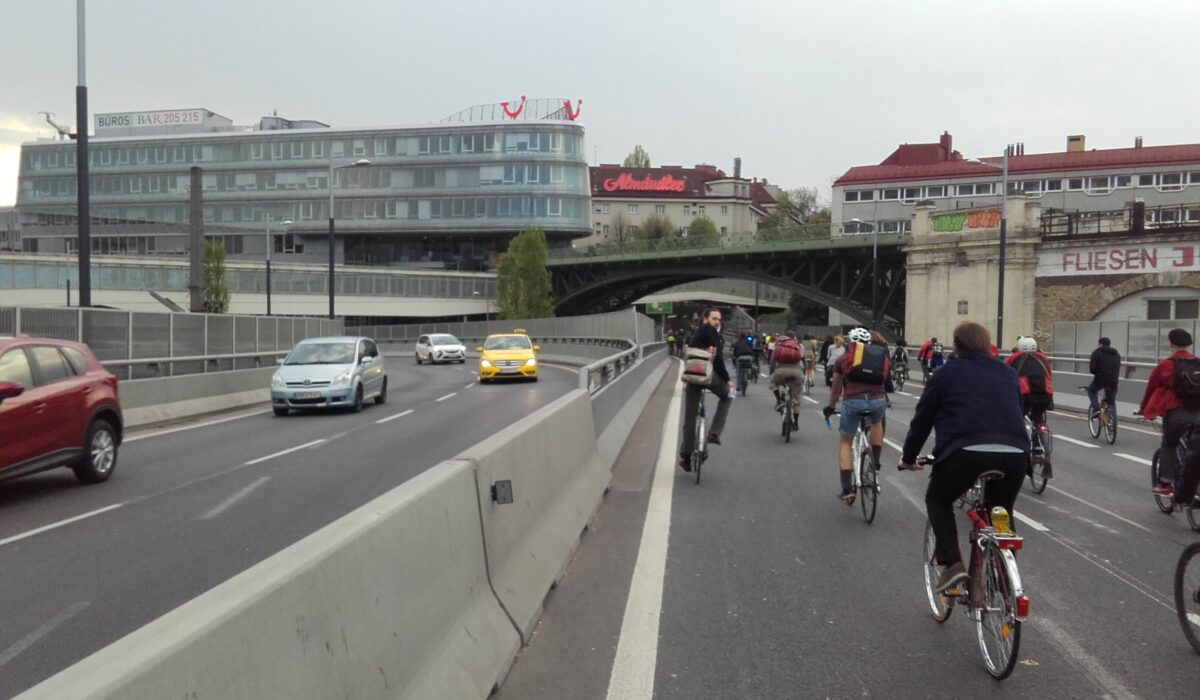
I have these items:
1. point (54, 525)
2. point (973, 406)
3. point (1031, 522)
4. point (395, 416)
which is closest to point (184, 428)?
point (395, 416)

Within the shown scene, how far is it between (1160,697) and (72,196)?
356 ft

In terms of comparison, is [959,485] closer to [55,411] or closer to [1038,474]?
[1038,474]

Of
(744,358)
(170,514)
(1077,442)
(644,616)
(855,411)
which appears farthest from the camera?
(744,358)

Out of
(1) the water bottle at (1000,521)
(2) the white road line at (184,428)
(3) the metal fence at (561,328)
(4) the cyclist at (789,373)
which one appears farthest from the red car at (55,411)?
(3) the metal fence at (561,328)

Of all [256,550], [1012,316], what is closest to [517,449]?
[256,550]

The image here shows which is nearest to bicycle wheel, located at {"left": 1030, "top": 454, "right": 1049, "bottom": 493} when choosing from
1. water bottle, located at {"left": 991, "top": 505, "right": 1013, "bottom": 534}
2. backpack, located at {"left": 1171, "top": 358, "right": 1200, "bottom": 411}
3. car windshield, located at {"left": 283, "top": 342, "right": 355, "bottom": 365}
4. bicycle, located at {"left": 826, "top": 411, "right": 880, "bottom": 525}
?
backpack, located at {"left": 1171, "top": 358, "right": 1200, "bottom": 411}

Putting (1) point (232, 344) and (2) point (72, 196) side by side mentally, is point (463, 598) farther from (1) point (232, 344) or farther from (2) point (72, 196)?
(2) point (72, 196)

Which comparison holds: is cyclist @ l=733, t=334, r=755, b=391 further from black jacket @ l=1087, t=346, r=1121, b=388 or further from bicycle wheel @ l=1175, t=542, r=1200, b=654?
bicycle wheel @ l=1175, t=542, r=1200, b=654

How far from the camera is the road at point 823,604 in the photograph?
16.1ft

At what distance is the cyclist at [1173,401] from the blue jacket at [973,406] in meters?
4.67

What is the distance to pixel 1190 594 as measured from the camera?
536 cm

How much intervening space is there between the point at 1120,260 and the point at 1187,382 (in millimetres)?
40326

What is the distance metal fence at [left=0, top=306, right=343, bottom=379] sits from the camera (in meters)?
18.2

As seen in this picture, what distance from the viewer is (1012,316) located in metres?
48.7
